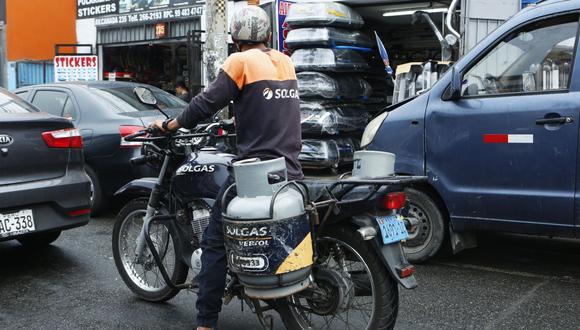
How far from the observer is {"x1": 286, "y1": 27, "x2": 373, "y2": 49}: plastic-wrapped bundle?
342 inches

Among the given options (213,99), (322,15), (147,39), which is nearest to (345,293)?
(213,99)

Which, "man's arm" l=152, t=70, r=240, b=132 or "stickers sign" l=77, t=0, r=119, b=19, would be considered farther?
"stickers sign" l=77, t=0, r=119, b=19

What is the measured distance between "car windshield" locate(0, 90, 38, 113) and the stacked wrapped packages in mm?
4206

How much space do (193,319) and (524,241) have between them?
3497 mm

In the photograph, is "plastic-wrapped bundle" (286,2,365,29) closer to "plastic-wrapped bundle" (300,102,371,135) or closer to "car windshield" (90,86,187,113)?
"plastic-wrapped bundle" (300,102,371,135)

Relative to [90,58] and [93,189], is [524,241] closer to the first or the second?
[93,189]

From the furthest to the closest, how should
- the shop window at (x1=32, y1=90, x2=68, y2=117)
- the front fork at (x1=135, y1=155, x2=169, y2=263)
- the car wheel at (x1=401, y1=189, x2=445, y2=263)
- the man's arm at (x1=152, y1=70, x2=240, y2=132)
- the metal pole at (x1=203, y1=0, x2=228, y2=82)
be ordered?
the metal pole at (x1=203, y1=0, x2=228, y2=82), the shop window at (x1=32, y1=90, x2=68, y2=117), the car wheel at (x1=401, y1=189, x2=445, y2=263), the front fork at (x1=135, y1=155, x2=169, y2=263), the man's arm at (x1=152, y1=70, x2=240, y2=132)

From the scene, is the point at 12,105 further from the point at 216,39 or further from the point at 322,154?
the point at 216,39

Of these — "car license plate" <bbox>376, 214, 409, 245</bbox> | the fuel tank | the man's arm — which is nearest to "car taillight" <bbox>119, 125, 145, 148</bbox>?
the fuel tank

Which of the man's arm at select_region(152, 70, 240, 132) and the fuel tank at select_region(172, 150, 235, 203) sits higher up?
the man's arm at select_region(152, 70, 240, 132)

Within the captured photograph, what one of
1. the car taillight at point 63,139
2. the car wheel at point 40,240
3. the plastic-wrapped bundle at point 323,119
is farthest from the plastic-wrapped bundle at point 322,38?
the car wheel at point 40,240

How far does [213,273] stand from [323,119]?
18.0ft

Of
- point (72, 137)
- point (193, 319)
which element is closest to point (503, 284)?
point (193, 319)

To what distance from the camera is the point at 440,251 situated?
533 cm
